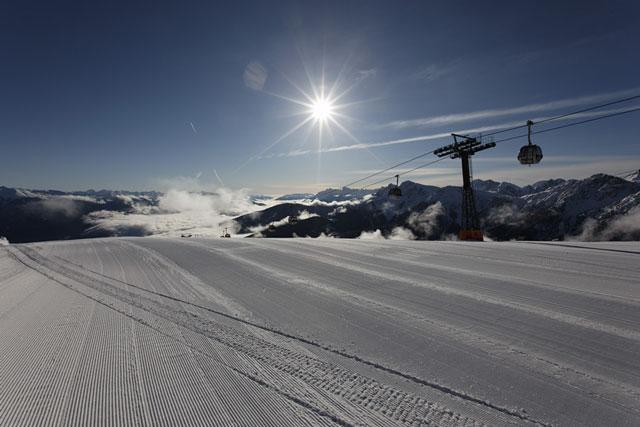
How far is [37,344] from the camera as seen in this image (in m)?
3.61

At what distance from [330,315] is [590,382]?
2767 millimetres

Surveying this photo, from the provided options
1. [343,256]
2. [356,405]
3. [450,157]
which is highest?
[450,157]

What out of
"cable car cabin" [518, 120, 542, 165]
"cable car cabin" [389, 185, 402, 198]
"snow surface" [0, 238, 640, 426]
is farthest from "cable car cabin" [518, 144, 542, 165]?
"cable car cabin" [389, 185, 402, 198]

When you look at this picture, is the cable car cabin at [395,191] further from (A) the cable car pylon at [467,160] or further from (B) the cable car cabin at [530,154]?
(B) the cable car cabin at [530,154]

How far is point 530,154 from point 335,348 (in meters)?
16.1

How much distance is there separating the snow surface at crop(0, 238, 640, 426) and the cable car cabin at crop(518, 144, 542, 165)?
9866mm

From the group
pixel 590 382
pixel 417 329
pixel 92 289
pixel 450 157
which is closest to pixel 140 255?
pixel 92 289

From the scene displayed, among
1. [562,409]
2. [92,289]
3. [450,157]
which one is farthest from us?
[450,157]

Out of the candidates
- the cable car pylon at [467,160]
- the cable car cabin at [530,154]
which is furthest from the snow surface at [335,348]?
the cable car pylon at [467,160]

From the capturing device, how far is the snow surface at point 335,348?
2.40m

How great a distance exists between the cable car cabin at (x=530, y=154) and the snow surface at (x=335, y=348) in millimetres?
9866

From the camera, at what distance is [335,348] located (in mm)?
3381

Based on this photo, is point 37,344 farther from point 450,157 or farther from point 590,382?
point 450,157

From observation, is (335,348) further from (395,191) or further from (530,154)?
(395,191)
